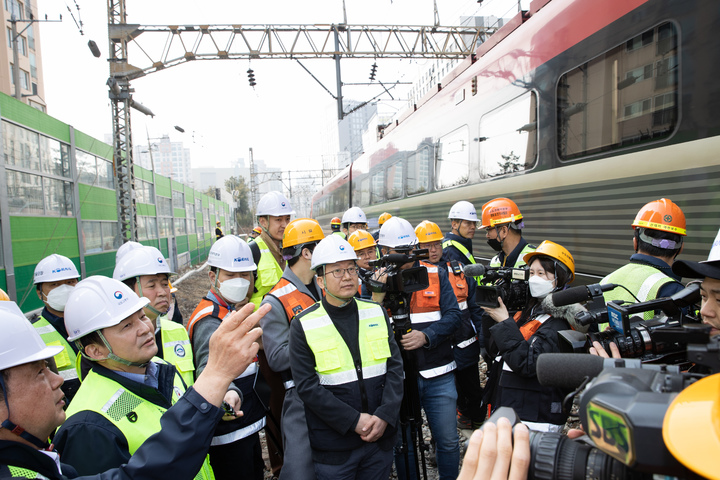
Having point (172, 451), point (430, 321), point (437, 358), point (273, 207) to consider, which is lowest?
point (437, 358)

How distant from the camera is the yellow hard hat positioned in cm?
56

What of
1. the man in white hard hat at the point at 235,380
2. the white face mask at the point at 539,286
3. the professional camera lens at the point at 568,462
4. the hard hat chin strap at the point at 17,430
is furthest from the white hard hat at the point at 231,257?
the professional camera lens at the point at 568,462

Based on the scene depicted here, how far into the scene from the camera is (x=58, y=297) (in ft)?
12.6

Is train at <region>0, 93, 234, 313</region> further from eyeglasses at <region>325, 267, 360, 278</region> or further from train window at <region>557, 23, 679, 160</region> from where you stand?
train window at <region>557, 23, 679, 160</region>

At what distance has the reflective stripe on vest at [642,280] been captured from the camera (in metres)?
2.53

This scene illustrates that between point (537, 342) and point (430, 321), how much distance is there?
1.11 m

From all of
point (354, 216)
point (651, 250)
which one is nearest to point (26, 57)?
point (354, 216)

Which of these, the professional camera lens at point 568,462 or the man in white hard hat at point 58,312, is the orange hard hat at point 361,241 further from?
the professional camera lens at point 568,462

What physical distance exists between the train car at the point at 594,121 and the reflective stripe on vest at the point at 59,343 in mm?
4504

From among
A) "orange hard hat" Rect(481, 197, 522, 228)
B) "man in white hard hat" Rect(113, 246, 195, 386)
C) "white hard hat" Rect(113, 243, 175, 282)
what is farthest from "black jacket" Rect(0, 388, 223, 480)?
"orange hard hat" Rect(481, 197, 522, 228)

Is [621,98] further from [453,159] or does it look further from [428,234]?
[453,159]

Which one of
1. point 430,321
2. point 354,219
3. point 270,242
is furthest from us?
point 354,219

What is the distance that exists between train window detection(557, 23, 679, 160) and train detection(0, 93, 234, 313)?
769 centimetres

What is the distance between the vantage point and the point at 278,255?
4.52m
